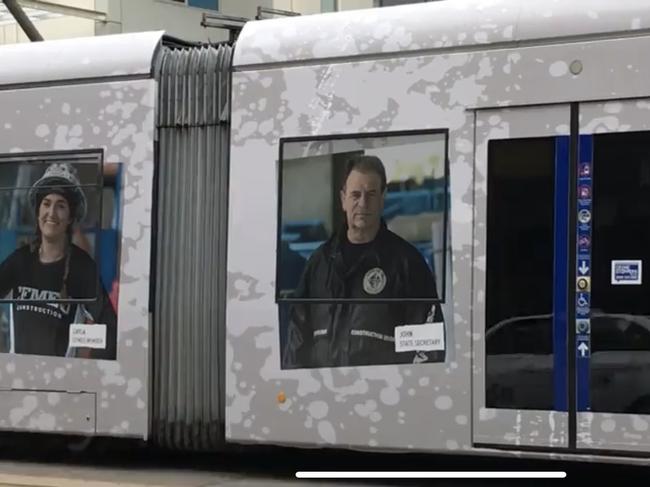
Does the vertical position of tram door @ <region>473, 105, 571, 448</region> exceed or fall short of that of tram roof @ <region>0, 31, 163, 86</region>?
it falls short

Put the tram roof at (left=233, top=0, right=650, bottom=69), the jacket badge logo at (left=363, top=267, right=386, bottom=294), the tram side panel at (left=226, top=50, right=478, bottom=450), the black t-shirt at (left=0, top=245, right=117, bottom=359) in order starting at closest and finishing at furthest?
the tram roof at (left=233, top=0, right=650, bottom=69)
the tram side panel at (left=226, top=50, right=478, bottom=450)
the jacket badge logo at (left=363, top=267, right=386, bottom=294)
the black t-shirt at (left=0, top=245, right=117, bottom=359)

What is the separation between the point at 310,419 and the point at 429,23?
2.79m

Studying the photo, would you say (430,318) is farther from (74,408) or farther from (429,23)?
(74,408)

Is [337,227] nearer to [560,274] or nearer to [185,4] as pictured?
[560,274]

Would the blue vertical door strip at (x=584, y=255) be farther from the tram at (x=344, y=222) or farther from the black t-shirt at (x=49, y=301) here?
the black t-shirt at (x=49, y=301)

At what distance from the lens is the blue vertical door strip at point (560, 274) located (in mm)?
6016

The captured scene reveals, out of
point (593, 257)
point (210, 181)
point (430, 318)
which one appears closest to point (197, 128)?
point (210, 181)

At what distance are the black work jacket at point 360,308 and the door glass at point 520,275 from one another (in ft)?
1.32

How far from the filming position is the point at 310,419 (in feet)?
21.7

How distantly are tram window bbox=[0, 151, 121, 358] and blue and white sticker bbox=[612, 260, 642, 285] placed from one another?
11.5 feet

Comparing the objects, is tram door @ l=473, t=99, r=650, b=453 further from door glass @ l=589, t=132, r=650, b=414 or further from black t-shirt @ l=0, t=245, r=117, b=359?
black t-shirt @ l=0, t=245, r=117, b=359

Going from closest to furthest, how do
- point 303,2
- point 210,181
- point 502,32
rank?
1. point 502,32
2. point 210,181
3. point 303,2

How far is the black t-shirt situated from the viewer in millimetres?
7223

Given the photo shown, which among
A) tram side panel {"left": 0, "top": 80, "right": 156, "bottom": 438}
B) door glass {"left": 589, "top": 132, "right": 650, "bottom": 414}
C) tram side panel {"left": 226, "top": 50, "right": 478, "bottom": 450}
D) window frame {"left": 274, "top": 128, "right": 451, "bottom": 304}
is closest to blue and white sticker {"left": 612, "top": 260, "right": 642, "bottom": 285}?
door glass {"left": 589, "top": 132, "right": 650, "bottom": 414}
